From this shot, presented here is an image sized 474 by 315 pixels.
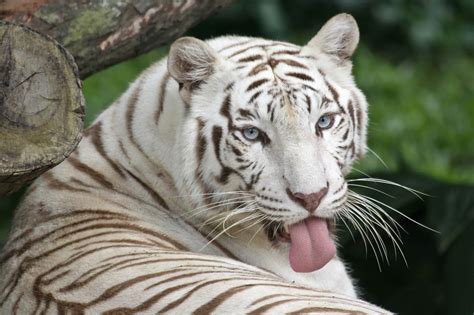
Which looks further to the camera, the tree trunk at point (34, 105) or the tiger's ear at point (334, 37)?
the tiger's ear at point (334, 37)

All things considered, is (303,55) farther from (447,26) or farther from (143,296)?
(447,26)

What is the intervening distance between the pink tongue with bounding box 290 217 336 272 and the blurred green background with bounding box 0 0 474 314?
3.42ft

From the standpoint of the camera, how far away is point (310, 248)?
3414 mm

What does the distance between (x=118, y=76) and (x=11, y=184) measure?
14.9ft

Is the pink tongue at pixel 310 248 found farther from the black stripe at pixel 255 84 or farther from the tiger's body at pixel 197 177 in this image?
the black stripe at pixel 255 84

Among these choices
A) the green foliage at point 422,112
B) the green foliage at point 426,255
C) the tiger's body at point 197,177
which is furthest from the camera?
the green foliage at point 422,112

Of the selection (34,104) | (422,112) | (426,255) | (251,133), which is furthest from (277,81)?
(422,112)

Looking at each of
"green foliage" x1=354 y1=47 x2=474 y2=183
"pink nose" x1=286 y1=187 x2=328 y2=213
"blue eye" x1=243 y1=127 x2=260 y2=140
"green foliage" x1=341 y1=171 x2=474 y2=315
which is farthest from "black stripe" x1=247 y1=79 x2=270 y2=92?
"green foliage" x1=354 y1=47 x2=474 y2=183

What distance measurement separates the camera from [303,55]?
11.7ft

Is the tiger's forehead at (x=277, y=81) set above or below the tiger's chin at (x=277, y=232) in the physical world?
above

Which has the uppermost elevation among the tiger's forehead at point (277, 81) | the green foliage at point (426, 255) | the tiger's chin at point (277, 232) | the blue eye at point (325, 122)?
the tiger's forehead at point (277, 81)

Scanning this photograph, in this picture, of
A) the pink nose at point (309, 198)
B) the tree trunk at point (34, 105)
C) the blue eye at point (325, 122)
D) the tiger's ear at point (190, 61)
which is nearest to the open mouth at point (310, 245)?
the pink nose at point (309, 198)

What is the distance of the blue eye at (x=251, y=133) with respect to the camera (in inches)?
133

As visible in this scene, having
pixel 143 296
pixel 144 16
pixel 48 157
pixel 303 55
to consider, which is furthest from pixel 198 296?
Result: pixel 144 16
